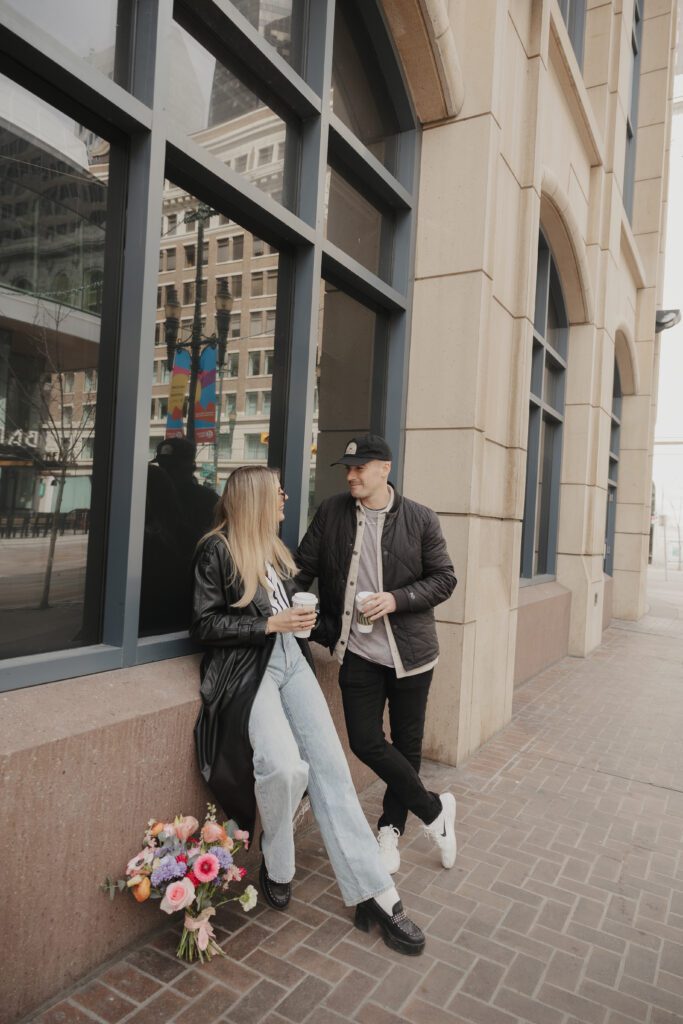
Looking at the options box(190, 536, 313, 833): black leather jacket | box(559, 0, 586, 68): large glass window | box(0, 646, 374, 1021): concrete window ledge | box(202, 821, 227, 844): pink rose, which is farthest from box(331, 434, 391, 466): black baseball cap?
box(559, 0, 586, 68): large glass window

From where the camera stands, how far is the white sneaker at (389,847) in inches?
135

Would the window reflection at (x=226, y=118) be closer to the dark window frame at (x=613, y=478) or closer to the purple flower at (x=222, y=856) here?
the purple flower at (x=222, y=856)

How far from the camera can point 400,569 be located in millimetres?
3404

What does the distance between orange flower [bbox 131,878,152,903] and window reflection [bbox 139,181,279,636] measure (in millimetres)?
1118

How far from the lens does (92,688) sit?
280 cm

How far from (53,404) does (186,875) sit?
1975mm

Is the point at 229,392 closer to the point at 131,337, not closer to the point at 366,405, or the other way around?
the point at 131,337

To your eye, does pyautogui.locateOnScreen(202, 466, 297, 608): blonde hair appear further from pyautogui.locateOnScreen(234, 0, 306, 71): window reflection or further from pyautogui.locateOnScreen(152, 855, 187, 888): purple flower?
pyautogui.locateOnScreen(234, 0, 306, 71): window reflection

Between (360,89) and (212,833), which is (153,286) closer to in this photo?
(212,833)

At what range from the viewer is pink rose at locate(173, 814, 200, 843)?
106 inches

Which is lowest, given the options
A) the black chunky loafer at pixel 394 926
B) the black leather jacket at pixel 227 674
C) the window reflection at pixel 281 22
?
the black chunky loafer at pixel 394 926

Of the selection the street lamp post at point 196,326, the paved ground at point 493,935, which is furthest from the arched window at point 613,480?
the street lamp post at point 196,326

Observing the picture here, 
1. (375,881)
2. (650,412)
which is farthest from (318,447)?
(650,412)

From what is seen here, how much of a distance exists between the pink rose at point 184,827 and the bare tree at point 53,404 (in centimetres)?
105
